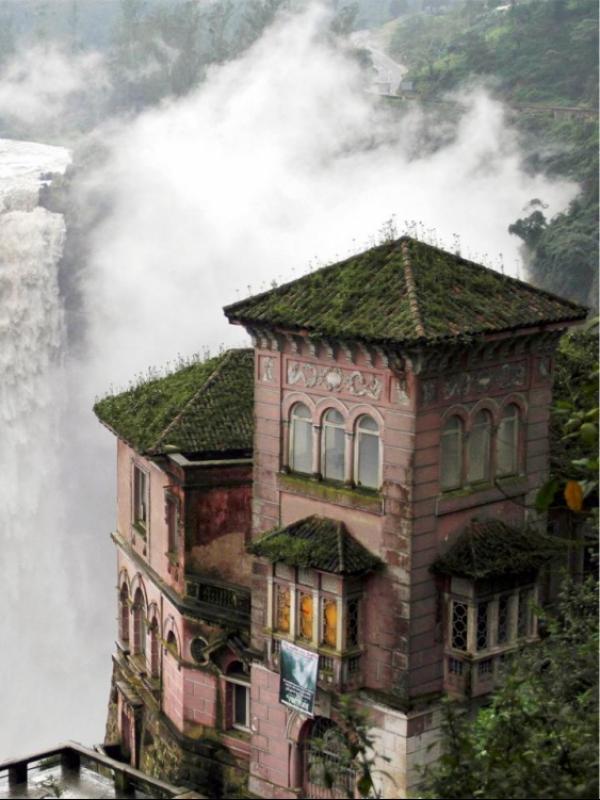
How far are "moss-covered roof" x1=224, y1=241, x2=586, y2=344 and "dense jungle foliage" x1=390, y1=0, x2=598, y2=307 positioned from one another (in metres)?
49.0

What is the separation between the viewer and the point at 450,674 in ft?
82.8

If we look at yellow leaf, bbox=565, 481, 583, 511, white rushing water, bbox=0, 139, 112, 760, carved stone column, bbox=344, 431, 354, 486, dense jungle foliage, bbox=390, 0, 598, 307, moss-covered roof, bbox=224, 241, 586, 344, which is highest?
dense jungle foliage, bbox=390, 0, 598, 307

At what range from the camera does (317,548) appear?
25219 mm

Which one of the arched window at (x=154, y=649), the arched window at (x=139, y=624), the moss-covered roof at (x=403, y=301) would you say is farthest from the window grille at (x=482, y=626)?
the arched window at (x=139, y=624)

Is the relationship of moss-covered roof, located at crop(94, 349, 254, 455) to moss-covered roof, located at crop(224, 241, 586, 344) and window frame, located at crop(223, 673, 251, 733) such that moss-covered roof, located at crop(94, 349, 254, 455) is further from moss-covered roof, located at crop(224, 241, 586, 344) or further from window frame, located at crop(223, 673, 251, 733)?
window frame, located at crop(223, 673, 251, 733)

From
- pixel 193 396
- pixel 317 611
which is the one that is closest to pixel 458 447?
pixel 317 611

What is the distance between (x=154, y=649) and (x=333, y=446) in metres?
8.13

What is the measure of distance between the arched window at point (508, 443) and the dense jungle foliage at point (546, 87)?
1935 inches

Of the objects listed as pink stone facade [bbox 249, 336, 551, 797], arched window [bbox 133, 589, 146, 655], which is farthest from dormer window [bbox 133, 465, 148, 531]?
pink stone facade [bbox 249, 336, 551, 797]

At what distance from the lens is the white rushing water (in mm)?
60094

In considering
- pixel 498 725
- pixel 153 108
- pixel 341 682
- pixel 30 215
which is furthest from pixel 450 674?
A: pixel 153 108

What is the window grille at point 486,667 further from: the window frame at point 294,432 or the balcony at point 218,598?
the balcony at point 218,598

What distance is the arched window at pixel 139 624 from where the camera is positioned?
1281 inches

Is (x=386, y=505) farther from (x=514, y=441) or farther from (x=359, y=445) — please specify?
(x=514, y=441)
